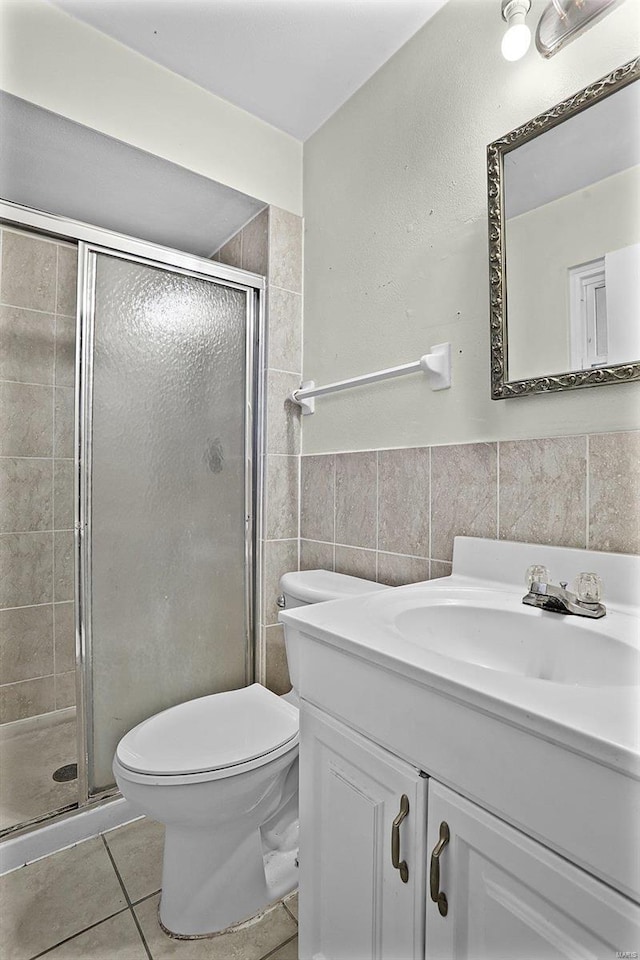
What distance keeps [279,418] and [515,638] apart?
1076 mm

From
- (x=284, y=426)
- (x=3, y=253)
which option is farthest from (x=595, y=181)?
(x=3, y=253)

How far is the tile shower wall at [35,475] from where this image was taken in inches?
71.0

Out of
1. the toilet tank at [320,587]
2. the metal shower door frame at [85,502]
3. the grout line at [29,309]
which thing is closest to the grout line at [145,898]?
the metal shower door frame at [85,502]

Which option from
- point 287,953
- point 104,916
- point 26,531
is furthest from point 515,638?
point 26,531

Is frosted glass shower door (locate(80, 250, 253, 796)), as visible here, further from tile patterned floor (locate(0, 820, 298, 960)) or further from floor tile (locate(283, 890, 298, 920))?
floor tile (locate(283, 890, 298, 920))

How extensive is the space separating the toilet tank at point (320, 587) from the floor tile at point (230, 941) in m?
0.69

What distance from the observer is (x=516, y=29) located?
0.98m

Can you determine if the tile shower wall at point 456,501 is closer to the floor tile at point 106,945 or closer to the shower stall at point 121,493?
the shower stall at point 121,493

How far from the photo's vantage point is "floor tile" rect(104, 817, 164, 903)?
3.91ft

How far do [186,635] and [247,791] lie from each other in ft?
1.82

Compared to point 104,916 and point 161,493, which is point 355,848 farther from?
point 161,493

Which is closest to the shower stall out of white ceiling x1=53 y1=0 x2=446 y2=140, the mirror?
white ceiling x1=53 y1=0 x2=446 y2=140

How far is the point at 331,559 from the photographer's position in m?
1.55

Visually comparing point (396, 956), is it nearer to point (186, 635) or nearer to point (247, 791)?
point (247, 791)
